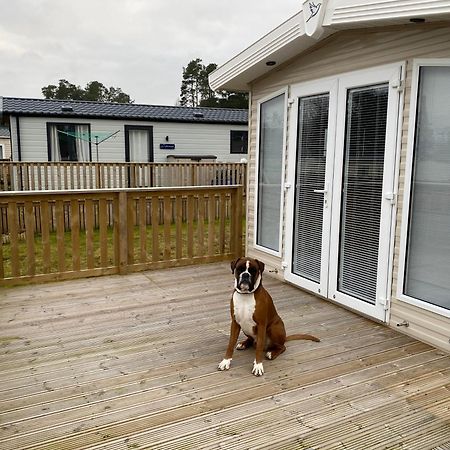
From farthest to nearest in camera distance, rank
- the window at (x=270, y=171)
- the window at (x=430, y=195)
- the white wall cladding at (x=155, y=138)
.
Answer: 1. the white wall cladding at (x=155, y=138)
2. the window at (x=270, y=171)
3. the window at (x=430, y=195)

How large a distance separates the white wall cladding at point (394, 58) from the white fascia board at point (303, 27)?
4.6 inches

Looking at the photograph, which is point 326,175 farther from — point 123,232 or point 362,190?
point 123,232

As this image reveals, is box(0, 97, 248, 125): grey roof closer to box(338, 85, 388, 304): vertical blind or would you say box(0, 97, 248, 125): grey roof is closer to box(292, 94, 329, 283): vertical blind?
box(292, 94, 329, 283): vertical blind

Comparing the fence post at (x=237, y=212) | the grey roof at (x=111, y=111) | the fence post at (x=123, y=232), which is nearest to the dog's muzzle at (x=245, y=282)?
the fence post at (x=123, y=232)

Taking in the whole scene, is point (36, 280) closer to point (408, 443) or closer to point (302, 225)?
point (302, 225)

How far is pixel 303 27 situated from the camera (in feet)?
12.0

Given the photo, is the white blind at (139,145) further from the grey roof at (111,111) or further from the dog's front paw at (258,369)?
the dog's front paw at (258,369)

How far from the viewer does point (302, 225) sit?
441 centimetres

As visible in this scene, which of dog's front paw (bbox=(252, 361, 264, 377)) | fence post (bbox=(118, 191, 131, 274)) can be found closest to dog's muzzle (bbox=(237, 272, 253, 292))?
dog's front paw (bbox=(252, 361, 264, 377))

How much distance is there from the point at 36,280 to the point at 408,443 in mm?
3744

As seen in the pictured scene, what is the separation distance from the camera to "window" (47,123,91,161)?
36.9 ft

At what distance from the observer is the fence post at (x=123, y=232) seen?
4.81 metres

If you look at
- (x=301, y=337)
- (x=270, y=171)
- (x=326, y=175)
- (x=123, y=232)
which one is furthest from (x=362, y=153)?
(x=123, y=232)

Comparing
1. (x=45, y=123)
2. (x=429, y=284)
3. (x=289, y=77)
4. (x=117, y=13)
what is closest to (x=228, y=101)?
(x=117, y=13)
